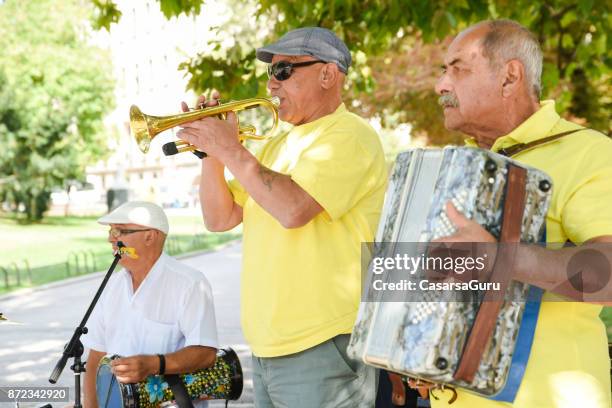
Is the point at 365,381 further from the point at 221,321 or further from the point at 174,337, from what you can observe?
the point at 221,321

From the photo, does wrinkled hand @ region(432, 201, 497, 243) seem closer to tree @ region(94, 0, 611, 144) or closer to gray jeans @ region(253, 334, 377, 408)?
gray jeans @ region(253, 334, 377, 408)

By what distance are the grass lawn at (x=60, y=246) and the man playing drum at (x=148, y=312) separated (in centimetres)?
1221

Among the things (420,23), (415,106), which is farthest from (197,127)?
(415,106)

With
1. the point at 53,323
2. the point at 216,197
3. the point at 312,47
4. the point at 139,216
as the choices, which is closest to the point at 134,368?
the point at 139,216

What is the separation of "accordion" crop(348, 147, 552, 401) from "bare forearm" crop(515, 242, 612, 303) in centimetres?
4

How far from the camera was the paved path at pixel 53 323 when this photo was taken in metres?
8.62

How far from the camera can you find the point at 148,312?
13.6ft

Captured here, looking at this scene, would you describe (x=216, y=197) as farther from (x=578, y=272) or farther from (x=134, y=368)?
(x=578, y=272)

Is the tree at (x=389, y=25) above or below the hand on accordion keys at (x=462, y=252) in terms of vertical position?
above

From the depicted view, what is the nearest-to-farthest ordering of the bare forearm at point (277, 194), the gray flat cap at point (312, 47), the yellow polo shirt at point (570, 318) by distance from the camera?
1. the yellow polo shirt at point (570, 318)
2. the bare forearm at point (277, 194)
3. the gray flat cap at point (312, 47)

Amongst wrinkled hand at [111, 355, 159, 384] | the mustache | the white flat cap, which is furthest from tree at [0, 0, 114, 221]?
the mustache

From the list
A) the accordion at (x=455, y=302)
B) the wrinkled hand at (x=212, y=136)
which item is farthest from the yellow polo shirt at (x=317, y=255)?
the accordion at (x=455, y=302)

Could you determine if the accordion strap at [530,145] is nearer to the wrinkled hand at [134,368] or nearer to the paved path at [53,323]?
the wrinkled hand at [134,368]

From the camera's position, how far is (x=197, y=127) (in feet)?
9.36
